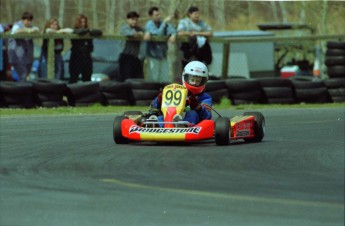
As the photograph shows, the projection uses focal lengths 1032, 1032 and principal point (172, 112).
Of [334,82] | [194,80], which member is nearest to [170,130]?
[194,80]

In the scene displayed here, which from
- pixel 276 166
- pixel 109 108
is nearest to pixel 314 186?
pixel 276 166

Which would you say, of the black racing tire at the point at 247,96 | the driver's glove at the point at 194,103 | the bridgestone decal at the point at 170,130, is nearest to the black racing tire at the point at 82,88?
the black racing tire at the point at 247,96

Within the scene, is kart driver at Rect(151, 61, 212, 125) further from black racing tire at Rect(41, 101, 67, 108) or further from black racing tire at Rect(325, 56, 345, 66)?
black racing tire at Rect(325, 56, 345, 66)

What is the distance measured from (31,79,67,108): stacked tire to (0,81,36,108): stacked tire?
0.38 ft

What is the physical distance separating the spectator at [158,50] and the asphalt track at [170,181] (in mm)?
5898

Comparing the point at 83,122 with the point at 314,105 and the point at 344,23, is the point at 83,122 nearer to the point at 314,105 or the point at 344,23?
the point at 314,105

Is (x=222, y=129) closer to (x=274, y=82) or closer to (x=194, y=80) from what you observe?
(x=194, y=80)

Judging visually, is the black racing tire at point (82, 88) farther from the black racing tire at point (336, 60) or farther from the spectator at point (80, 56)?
the black racing tire at point (336, 60)

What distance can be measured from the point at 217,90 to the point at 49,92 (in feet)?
10.2

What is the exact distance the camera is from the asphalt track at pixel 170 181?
675 cm

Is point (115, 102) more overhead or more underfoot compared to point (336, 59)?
more underfoot

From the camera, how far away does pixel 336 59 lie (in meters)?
19.2

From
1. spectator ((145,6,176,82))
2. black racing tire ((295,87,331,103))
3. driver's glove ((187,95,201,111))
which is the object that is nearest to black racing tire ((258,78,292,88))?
black racing tire ((295,87,331,103))

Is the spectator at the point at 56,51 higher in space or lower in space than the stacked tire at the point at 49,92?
higher
